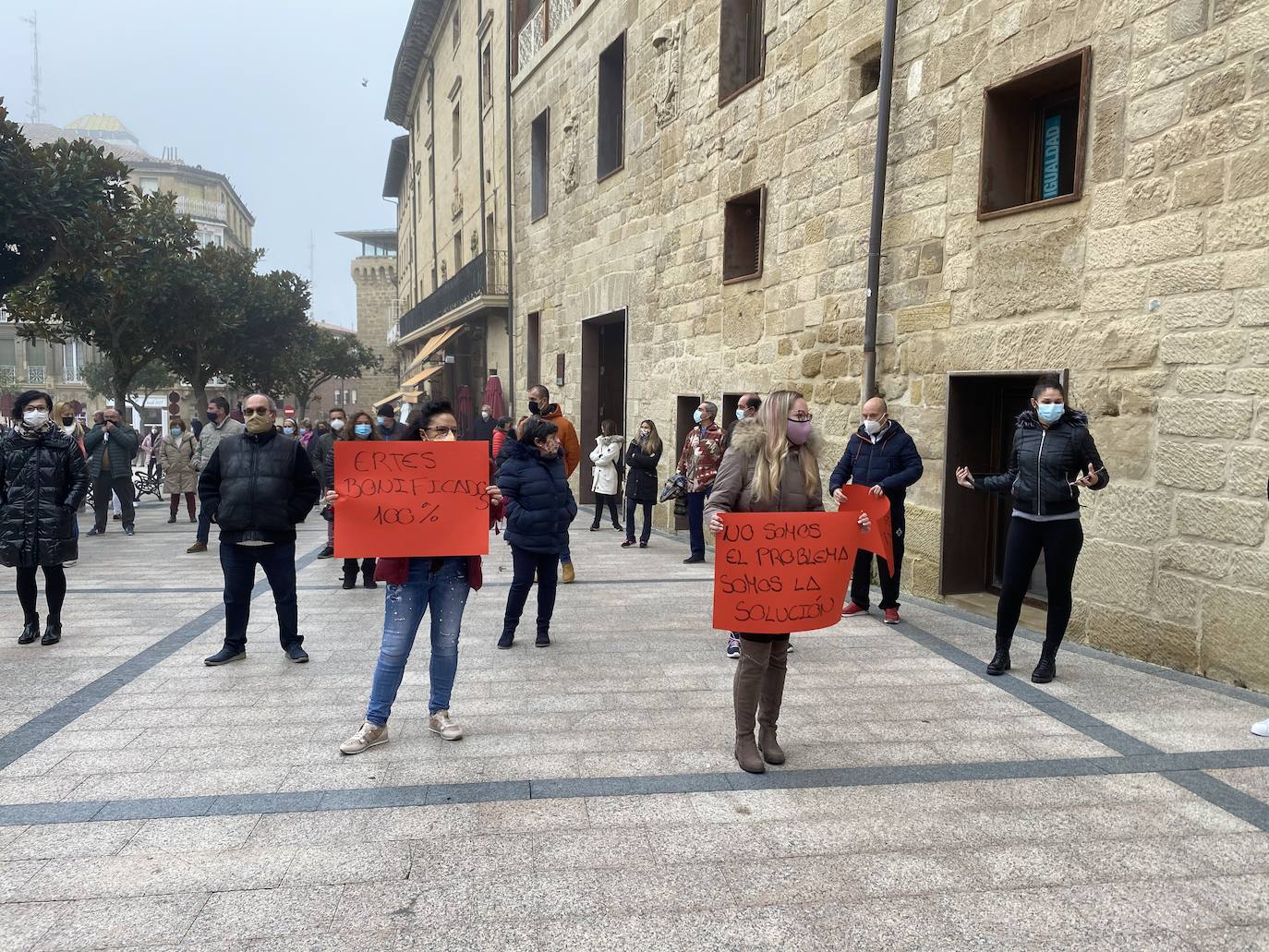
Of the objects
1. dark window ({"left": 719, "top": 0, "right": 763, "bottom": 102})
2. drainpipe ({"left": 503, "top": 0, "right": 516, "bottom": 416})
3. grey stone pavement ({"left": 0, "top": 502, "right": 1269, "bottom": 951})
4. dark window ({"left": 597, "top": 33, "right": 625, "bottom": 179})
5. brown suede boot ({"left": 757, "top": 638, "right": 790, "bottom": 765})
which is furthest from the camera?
drainpipe ({"left": 503, "top": 0, "right": 516, "bottom": 416})

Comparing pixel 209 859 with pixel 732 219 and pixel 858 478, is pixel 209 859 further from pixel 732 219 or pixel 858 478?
pixel 732 219

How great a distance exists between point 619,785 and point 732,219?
8937 millimetres

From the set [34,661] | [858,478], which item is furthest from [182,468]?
[858,478]

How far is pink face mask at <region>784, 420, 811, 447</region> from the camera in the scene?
4.35 meters

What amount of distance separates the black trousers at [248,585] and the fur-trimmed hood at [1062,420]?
4.86 meters

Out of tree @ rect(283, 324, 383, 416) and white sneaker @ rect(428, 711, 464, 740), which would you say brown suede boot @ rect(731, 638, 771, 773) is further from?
tree @ rect(283, 324, 383, 416)

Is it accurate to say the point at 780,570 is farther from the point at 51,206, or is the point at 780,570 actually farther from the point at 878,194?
the point at 51,206

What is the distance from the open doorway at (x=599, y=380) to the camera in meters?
16.7

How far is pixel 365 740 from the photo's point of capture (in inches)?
178

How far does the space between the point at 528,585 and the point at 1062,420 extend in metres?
3.73

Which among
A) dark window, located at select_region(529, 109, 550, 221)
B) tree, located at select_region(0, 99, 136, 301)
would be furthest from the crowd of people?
dark window, located at select_region(529, 109, 550, 221)

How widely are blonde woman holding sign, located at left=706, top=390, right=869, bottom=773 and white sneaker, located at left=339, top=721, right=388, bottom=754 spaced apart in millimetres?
1769

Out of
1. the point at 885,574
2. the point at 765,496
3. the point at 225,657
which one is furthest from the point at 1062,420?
the point at 225,657

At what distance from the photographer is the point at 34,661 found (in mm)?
6164
